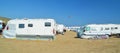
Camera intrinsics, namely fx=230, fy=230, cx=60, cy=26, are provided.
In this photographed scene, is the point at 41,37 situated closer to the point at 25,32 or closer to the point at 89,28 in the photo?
the point at 25,32

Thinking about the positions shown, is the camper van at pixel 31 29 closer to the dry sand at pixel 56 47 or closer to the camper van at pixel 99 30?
the dry sand at pixel 56 47

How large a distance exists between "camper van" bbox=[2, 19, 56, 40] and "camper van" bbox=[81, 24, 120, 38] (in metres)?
7.08

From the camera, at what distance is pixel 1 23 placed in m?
32.0

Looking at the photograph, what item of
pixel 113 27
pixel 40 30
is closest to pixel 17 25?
pixel 40 30

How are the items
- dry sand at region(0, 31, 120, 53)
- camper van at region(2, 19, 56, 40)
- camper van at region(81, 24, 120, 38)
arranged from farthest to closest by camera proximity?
camper van at region(81, 24, 120, 38) → camper van at region(2, 19, 56, 40) → dry sand at region(0, 31, 120, 53)

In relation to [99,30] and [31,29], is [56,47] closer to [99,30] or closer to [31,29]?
[31,29]

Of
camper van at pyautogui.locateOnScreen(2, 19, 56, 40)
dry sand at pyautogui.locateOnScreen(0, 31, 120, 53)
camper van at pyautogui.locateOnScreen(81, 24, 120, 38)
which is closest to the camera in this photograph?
dry sand at pyautogui.locateOnScreen(0, 31, 120, 53)

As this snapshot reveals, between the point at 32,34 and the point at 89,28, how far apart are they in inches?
386

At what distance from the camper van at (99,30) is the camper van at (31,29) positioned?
7.08m

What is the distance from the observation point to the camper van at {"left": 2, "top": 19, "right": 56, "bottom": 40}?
67.7 feet

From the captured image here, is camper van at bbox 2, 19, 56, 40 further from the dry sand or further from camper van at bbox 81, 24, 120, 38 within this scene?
camper van at bbox 81, 24, 120, 38

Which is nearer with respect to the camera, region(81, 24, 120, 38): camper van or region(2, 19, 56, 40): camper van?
region(2, 19, 56, 40): camper van

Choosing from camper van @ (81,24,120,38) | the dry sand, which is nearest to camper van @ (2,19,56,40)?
the dry sand

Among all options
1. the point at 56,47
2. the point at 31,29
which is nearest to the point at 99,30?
the point at 31,29
